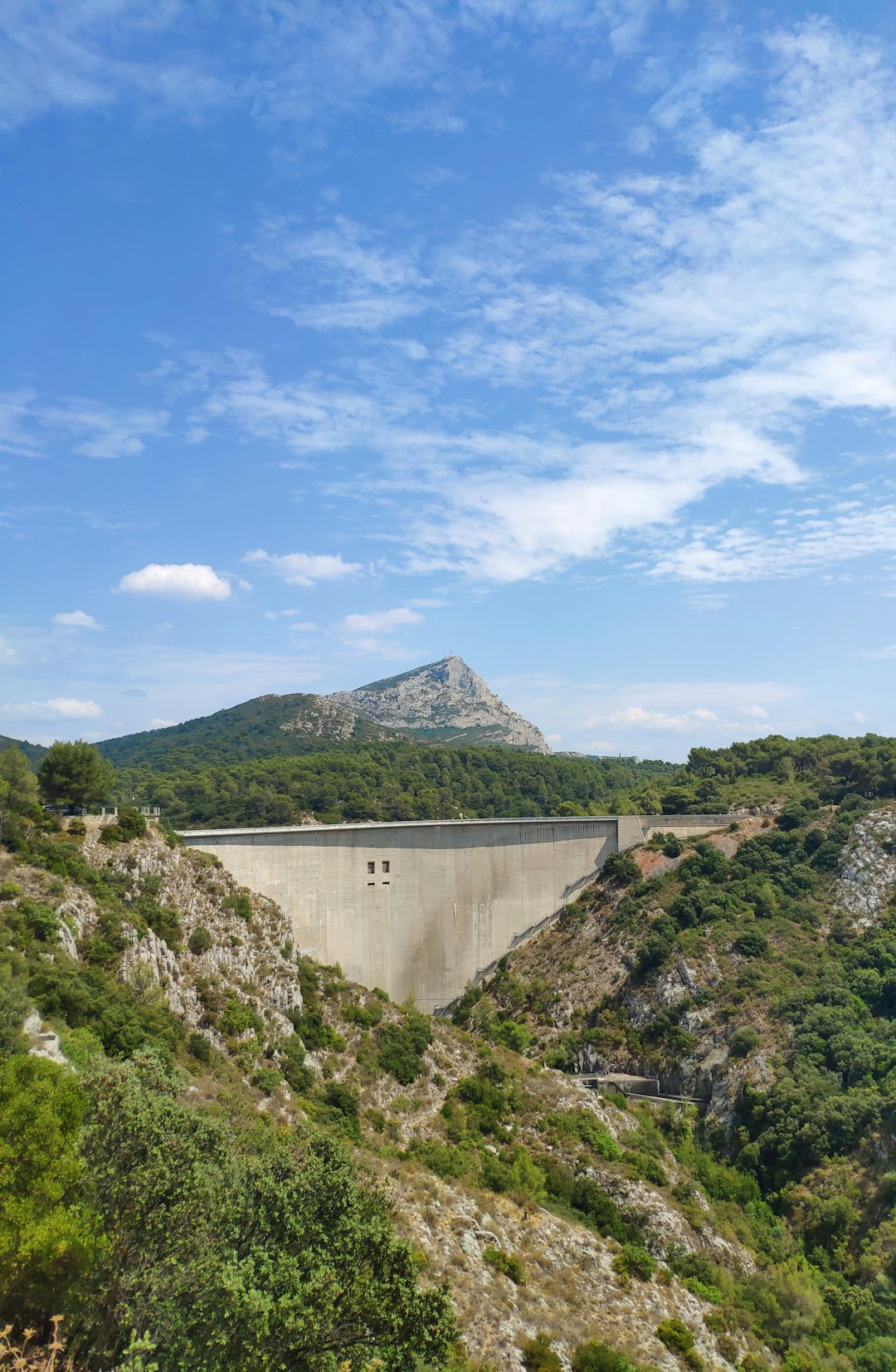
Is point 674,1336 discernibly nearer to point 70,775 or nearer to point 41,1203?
point 41,1203

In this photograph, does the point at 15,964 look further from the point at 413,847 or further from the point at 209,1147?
the point at 413,847

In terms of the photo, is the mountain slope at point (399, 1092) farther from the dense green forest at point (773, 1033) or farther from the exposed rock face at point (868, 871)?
the exposed rock face at point (868, 871)

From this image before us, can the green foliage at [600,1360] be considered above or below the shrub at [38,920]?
below

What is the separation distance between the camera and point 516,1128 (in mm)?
41219

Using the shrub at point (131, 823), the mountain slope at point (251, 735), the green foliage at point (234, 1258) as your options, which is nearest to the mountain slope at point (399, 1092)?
the shrub at point (131, 823)

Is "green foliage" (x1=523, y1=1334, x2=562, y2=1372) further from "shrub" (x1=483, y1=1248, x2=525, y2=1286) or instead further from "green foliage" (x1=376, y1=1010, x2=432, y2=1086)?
"green foliage" (x1=376, y1=1010, x2=432, y2=1086)

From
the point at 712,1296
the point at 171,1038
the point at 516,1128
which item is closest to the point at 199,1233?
the point at 171,1038

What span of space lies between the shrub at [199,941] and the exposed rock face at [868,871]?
4255cm

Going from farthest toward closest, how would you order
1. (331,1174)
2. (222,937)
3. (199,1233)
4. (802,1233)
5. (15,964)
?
(222,937) < (802,1233) < (15,964) < (331,1174) < (199,1233)

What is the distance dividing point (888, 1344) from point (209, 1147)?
31.5 metres

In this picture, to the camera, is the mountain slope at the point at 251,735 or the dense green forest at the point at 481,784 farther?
the mountain slope at the point at 251,735

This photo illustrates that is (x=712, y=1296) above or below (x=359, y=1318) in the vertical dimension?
below

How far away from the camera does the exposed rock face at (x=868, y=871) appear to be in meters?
58.3

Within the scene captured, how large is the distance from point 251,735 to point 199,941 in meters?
95.8
